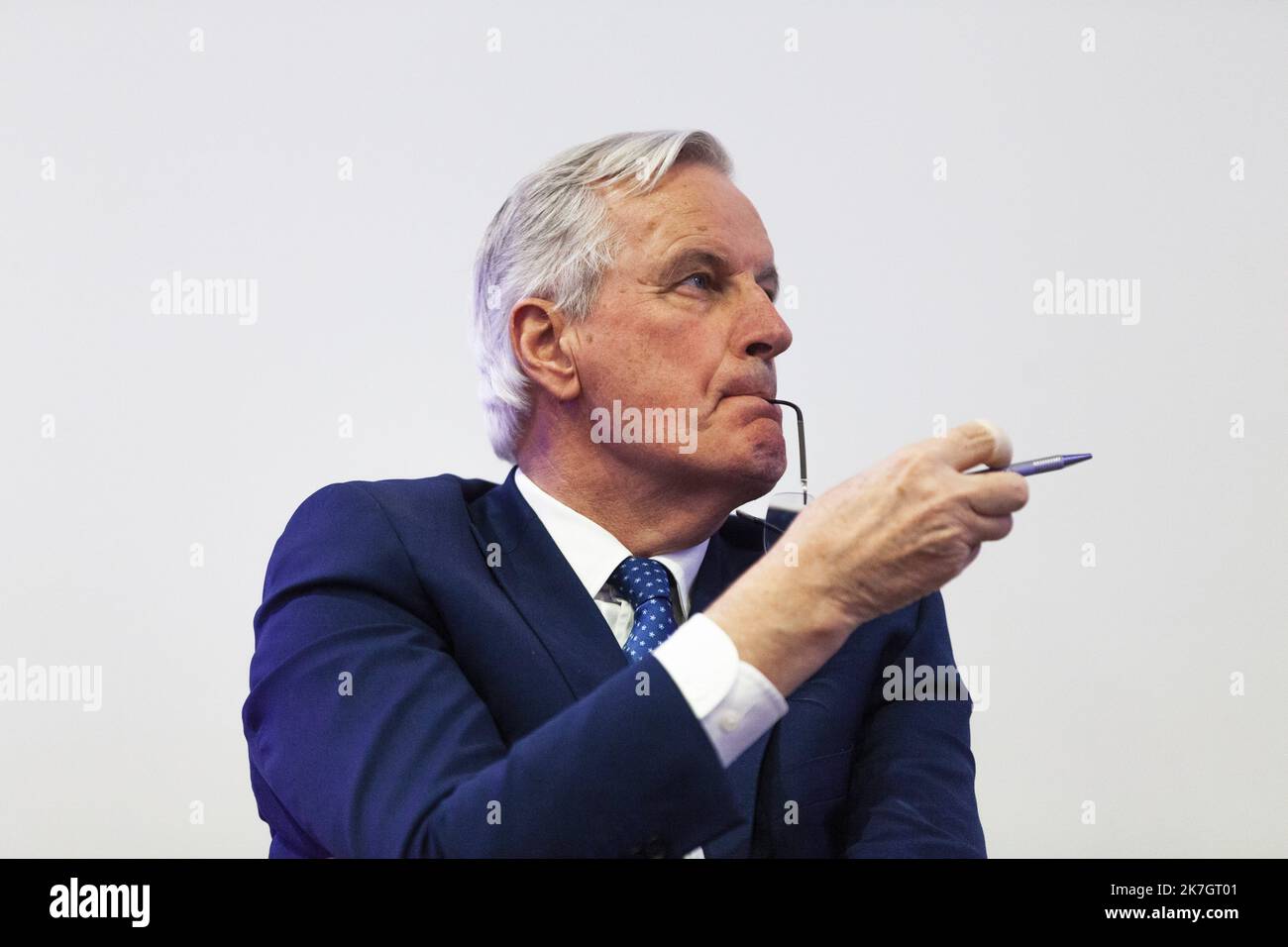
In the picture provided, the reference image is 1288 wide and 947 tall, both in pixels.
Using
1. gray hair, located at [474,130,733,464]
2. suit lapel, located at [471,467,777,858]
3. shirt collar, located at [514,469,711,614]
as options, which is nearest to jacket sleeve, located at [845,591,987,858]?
suit lapel, located at [471,467,777,858]

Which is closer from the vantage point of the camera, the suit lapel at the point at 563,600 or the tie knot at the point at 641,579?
the suit lapel at the point at 563,600

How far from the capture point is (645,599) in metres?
1.47

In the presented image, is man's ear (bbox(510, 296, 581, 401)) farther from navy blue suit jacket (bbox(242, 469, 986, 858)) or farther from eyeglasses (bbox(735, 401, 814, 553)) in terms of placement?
eyeglasses (bbox(735, 401, 814, 553))

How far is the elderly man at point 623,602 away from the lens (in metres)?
1.06

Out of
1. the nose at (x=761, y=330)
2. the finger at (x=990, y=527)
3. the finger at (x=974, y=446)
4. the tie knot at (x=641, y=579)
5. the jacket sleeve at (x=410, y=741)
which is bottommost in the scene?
the jacket sleeve at (x=410, y=741)

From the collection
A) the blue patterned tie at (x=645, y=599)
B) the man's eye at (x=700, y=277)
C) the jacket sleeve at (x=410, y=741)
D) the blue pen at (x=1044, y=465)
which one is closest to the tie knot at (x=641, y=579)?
the blue patterned tie at (x=645, y=599)

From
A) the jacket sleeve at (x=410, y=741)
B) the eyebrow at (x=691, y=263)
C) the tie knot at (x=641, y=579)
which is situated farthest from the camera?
the eyebrow at (x=691, y=263)

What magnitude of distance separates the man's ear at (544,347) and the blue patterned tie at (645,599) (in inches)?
10.0

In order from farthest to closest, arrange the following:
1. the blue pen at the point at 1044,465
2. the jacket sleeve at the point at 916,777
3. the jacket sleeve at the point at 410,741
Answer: the jacket sleeve at the point at 916,777
the blue pen at the point at 1044,465
the jacket sleeve at the point at 410,741

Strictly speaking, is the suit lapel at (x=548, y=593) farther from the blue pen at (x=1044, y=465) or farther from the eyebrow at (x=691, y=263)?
the blue pen at (x=1044, y=465)

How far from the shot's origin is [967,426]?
1.13 m
